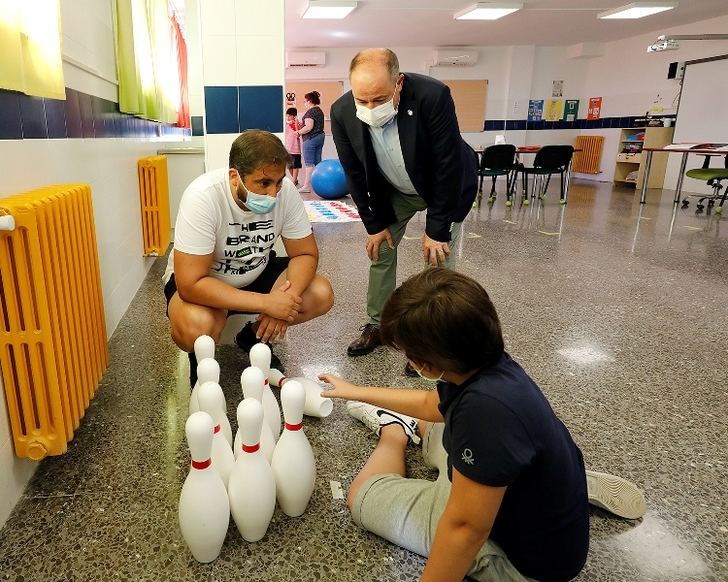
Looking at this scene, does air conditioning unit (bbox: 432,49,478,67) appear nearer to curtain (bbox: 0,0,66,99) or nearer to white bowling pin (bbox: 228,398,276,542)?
curtain (bbox: 0,0,66,99)

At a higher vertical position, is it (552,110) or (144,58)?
(552,110)

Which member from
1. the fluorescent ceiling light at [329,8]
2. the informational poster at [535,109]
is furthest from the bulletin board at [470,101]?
the fluorescent ceiling light at [329,8]

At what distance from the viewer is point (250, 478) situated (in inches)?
40.2

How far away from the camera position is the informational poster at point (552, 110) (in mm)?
10820

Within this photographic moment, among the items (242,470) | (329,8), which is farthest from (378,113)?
(329,8)

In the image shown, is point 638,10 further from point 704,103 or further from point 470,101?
point 470,101

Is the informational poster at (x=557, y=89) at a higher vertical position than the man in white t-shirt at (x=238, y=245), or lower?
higher

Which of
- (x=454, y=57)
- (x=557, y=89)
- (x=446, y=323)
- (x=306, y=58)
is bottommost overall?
(x=446, y=323)

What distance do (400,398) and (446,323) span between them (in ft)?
1.37

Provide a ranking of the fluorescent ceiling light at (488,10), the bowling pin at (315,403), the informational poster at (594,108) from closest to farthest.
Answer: the bowling pin at (315,403) < the fluorescent ceiling light at (488,10) < the informational poster at (594,108)

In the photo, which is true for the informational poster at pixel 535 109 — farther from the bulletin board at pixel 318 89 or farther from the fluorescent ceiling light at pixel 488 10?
the bulletin board at pixel 318 89

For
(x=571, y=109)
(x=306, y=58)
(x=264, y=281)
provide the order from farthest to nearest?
1. (x=571, y=109)
2. (x=306, y=58)
3. (x=264, y=281)

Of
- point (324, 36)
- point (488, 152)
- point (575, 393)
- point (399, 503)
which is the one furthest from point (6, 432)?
point (324, 36)

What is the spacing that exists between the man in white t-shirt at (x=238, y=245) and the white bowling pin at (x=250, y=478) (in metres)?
0.60
